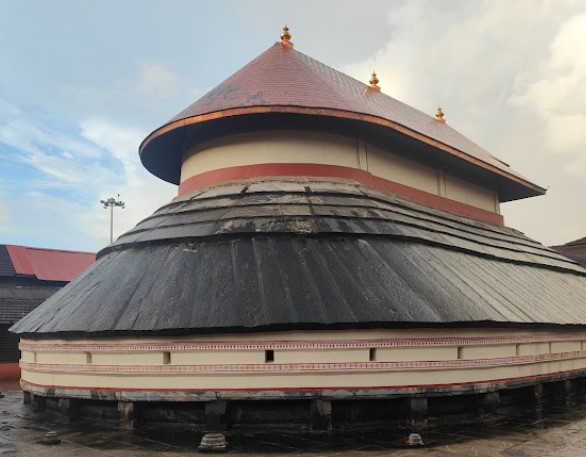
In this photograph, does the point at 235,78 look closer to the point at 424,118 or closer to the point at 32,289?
the point at 424,118

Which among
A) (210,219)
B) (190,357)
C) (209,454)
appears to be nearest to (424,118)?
(210,219)

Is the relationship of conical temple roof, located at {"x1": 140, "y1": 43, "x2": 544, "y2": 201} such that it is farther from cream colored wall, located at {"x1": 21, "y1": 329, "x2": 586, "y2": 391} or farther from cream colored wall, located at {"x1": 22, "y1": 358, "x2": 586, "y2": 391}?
cream colored wall, located at {"x1": 22, "y1": 358, "x2": 586, "y2": 391}

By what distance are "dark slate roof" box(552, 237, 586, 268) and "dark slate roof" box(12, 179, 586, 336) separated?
895 inches

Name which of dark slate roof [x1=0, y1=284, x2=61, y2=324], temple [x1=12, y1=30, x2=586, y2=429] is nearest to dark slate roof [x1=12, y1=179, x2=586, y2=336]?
temple [x1=12, y1=30, x2=586, y2=429]

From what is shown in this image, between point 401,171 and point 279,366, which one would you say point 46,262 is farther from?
point 279,366

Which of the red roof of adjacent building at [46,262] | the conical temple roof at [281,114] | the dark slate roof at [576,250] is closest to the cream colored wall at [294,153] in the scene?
the conical temple roof at [281,114]

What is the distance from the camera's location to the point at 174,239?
11.9 metres

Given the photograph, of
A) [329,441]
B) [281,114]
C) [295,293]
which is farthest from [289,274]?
[281,114]

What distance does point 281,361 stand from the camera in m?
9.38

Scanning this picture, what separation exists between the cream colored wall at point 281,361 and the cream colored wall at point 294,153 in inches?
247

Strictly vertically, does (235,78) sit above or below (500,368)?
above

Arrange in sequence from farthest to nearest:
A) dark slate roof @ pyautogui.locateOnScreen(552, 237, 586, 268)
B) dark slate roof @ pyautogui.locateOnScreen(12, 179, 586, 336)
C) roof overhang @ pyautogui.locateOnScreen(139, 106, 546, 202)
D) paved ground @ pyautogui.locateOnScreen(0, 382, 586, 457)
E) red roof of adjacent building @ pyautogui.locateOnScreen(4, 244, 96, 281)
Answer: dark slate roof @ pyautogui.locateOnScreen(552, 237, 586, 268), red roof of adjacent building @ pyautogui.locateOnScreen(4, 244, 96, 281), roof overhang @ pyautogui.locateOnScreen(139, 106, 546, 202), dark slate roof @ pyautogui.locateOnScreen(12, 179, 586, 336), paved ground @ pyautogui.locateOnScreen(0, 382, 586, 457)

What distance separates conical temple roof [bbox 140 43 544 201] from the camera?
14047mm

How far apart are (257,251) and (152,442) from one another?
13.0ft
